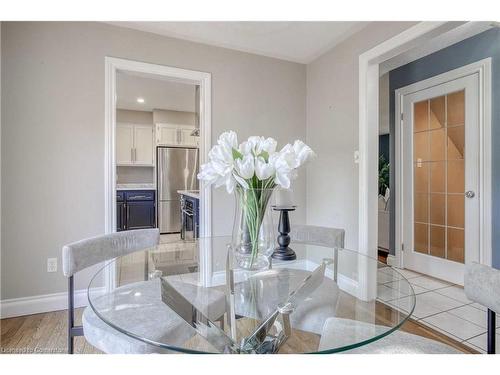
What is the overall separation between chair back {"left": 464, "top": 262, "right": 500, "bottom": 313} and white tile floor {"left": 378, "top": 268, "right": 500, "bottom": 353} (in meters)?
0.22

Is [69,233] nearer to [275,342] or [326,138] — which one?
[275,342]

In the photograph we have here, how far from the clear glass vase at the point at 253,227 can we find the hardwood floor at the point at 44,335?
1237 mm

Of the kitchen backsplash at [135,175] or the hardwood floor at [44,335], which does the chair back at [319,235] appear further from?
the kitchen backsplash at [135,175]

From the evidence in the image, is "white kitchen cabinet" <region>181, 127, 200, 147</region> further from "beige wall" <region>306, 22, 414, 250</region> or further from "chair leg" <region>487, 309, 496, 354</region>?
"chair leg" <region>487, 309, 496, 354</region>

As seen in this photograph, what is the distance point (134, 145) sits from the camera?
5609mm

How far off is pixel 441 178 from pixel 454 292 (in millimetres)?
1170

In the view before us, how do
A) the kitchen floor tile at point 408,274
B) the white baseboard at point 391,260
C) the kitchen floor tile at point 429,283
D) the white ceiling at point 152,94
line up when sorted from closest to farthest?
the kitchen floor tile at point 429,283 → the kitchen floor tile at point 408,274 → the white baseboard at point 391,260 → the white ceiling at point 152,94

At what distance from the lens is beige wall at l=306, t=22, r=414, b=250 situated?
257cm

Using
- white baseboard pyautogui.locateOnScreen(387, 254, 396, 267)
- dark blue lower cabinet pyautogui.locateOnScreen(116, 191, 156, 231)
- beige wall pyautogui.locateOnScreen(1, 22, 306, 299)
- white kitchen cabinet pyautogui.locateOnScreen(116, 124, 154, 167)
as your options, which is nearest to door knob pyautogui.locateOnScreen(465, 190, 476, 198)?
white baseboard pyautogui.locateOnScreen(387, 254, 396, 267)

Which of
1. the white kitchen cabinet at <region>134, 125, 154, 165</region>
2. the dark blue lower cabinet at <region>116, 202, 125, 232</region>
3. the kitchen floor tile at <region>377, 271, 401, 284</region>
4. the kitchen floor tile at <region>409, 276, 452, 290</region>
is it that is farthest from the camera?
the white kitchen cabinet at <region>134, 125, 154, 165</region>

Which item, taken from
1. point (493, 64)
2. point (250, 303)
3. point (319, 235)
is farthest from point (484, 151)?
point (250, 303)

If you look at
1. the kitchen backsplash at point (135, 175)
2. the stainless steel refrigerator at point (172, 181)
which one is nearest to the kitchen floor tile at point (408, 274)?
the stainless steel refrigerator at point (172, 181)

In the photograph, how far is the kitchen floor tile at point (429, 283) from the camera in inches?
112

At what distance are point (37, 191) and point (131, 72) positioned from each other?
1.25 metres
